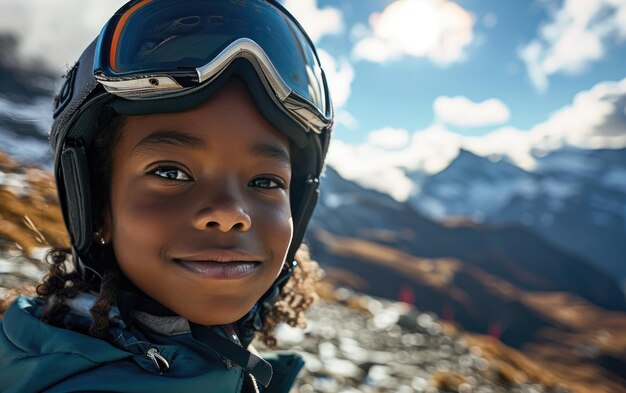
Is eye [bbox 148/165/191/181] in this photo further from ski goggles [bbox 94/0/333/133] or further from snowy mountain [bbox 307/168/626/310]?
snowy mountain [bbox 307/168/626/310]

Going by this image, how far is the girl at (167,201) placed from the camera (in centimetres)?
143

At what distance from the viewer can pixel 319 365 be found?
18.6 ft

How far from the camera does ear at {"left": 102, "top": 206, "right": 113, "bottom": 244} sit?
1.72 m

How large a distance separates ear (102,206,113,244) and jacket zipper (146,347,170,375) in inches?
20.3

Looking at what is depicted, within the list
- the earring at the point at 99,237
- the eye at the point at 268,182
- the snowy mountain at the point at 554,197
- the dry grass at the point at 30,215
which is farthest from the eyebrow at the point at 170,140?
the snowy mountain at the point at 554,197

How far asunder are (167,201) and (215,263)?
24 cm

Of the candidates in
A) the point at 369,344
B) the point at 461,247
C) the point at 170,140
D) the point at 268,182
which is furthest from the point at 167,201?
the point at 461,247

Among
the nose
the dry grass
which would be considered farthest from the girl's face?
the dry grass

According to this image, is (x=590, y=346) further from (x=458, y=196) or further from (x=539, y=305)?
(x=458, y=196)

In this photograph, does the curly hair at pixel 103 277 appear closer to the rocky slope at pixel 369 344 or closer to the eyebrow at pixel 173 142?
the eyebrow at pixel 173 142

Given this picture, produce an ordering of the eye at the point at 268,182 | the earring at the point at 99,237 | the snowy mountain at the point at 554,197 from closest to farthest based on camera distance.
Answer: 1. the eye at the point at 268,182
2. the earring at the point at 99,237
3. the snowy mountain at the point at 554,197

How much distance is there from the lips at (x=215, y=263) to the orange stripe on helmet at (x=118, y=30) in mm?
722

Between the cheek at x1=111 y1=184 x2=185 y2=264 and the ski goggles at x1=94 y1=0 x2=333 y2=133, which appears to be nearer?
the cheek at x1=111 y1=184 x2=185 y2=264

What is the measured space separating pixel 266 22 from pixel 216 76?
1.41ft
